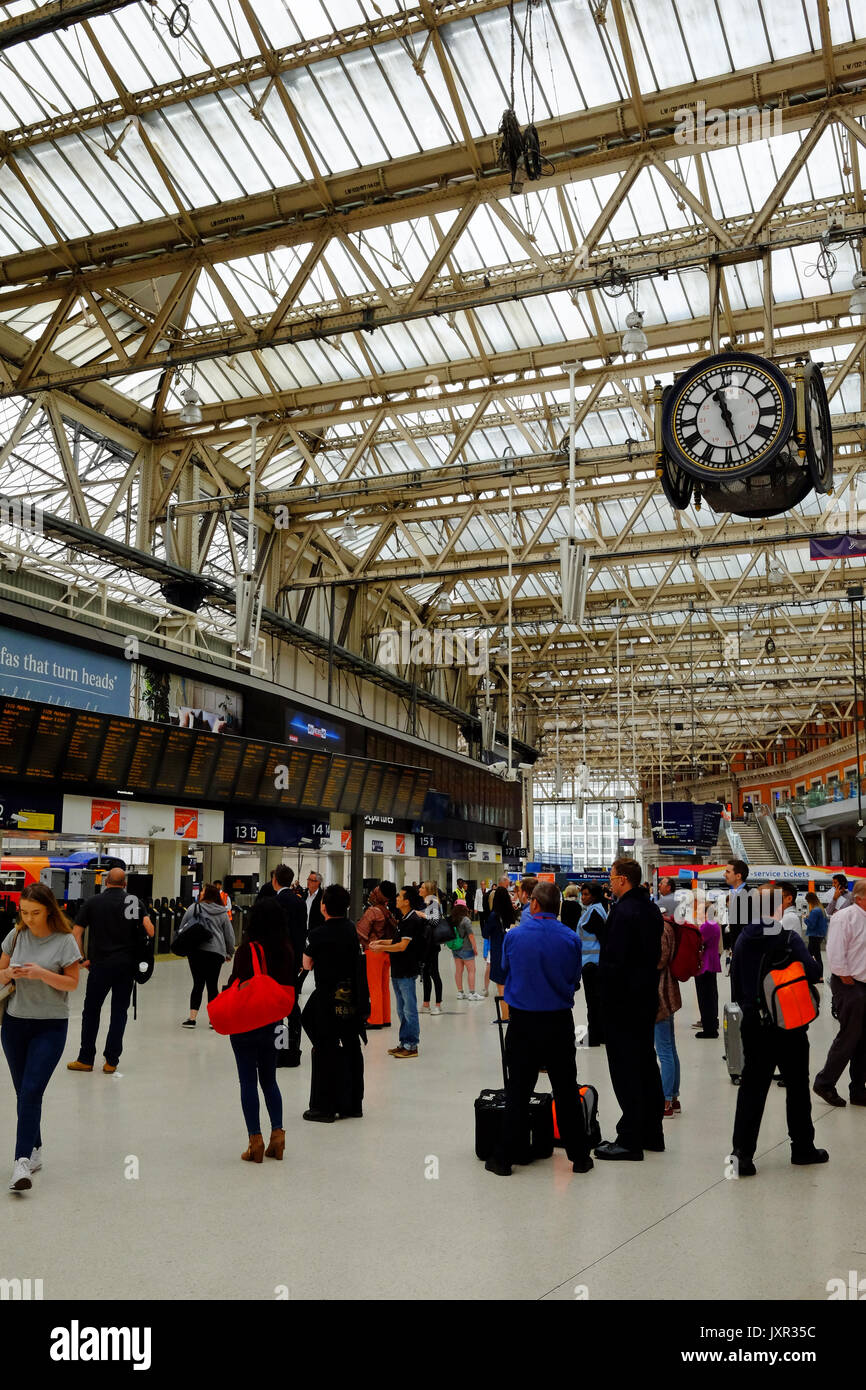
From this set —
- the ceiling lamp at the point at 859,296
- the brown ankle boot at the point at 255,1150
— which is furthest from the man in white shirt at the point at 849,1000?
the ceiling lamp at the point at 859,296

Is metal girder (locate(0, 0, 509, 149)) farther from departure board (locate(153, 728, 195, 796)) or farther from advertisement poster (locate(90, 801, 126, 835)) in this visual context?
advertisement poster (locate(90, 801, 126, 835))

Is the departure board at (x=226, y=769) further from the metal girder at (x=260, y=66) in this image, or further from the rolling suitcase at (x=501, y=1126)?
the rolling suitcase at (x=501, y=1126)

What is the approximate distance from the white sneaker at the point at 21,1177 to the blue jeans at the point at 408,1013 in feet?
16.5

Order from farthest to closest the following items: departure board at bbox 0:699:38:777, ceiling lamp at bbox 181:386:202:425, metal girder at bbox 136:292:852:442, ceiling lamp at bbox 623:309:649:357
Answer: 1. metal girder at bbox 136:292:852:442
2. ceiling lamp at bbox 181:386:202:425
3. departure board at bbox 0:699:38:777
4. ceiling lamp at bbox 623:309:649:357

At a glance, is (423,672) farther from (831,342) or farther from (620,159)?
(620,159)

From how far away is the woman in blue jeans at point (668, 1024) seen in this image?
A: 7.25 m

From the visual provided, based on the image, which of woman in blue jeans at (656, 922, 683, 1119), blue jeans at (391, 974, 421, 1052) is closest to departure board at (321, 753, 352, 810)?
blue jeans at (391, 974, 421, 1052)


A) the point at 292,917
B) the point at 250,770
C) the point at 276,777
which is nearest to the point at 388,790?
the point at 276,777

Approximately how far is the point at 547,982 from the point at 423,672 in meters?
27.9

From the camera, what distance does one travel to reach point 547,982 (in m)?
5.98

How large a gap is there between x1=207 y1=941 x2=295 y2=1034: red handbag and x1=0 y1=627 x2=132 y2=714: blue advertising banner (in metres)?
9.73

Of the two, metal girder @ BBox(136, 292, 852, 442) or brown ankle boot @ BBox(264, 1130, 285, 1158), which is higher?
metal girder @ BBox(136, 292, 852, 442)

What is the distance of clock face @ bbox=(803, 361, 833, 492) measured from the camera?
8.48 m
